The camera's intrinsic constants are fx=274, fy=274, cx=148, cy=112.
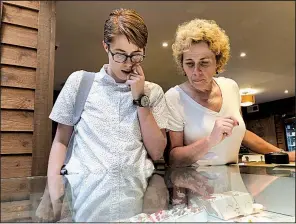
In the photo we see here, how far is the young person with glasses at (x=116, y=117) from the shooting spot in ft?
2.61

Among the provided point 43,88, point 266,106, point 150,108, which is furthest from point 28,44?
point 266,106

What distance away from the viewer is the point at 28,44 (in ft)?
4.46

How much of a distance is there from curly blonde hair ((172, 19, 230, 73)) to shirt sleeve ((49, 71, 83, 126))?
1.34 feet

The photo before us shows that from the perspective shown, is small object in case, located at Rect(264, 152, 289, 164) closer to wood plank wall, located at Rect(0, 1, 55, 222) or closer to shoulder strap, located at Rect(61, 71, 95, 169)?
shoulder strap, located at Rect(61, 71, 95, 169)

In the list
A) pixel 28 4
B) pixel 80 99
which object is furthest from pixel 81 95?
pixel 28 4

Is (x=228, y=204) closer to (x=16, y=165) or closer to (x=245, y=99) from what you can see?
(x=16, y=165)

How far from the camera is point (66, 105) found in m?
0.83

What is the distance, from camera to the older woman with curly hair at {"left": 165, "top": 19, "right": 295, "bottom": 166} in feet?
3.02

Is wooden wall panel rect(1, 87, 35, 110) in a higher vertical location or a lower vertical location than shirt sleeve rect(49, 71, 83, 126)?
higher

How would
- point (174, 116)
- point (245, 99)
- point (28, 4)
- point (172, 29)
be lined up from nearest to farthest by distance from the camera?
point (174, 116)
point (28, 4)
point (245, 99)
point (172, 29)

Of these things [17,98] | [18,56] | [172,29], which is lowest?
[17,98]

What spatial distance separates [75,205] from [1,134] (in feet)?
3.25

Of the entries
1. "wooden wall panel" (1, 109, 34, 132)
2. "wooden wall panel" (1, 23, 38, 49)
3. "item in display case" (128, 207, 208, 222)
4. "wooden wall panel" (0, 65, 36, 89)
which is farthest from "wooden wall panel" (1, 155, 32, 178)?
"item in display case" (128, 207, 208, 222)

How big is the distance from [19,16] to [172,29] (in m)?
1.74
